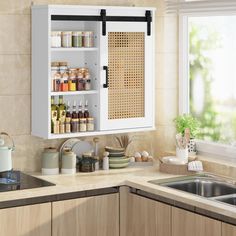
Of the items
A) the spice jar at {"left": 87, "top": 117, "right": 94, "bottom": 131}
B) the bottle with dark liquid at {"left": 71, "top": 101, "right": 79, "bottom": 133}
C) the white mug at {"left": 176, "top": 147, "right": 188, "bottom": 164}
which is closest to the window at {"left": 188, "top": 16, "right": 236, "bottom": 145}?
the white mug at {"left": 176, "top": 147, "right": 188, "bottom": 164}

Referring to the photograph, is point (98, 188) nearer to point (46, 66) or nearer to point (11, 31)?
point (46, 66)

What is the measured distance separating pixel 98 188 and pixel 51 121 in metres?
0.56

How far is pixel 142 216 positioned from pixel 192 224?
471 mm

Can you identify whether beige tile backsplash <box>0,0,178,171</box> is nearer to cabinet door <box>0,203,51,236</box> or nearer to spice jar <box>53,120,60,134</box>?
spice jar <box>53,120,60,134</box>

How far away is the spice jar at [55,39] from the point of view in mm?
4430

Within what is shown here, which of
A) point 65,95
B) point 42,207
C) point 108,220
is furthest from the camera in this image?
point 65,95

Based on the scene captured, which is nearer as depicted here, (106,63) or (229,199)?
(229,199)

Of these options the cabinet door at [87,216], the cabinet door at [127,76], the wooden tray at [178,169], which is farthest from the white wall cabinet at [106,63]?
the cabinet door at [87,216]

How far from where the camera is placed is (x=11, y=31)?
4.45 metres

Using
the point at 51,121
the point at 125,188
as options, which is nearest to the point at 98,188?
the point at 125,188

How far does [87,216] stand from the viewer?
419 cm

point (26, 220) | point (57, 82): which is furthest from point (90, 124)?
point (26, 220)

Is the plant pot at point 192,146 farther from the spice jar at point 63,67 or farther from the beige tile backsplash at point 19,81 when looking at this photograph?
the spice jar at point 63,67

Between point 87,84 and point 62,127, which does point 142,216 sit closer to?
point 62,127
